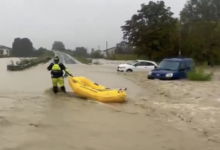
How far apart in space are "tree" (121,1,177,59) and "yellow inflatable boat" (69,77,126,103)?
31975mm

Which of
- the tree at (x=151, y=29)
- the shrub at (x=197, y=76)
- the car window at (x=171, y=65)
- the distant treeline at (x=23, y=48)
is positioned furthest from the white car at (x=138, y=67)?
the distant treeline at (x=23, y=48)

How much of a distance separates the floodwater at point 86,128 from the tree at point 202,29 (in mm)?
32711

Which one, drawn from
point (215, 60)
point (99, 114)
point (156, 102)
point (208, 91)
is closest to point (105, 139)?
point (99, 114)

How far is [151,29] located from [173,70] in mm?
25127

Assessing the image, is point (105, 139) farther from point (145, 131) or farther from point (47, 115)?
point (47, 115)

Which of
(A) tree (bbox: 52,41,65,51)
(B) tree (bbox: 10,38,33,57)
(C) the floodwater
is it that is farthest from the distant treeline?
(C) the floodwater

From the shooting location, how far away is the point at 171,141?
7.51 metres

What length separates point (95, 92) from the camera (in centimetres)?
1246

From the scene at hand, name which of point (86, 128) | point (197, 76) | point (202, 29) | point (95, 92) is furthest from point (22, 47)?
point (86, 128)

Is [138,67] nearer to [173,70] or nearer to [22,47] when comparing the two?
[173,70]

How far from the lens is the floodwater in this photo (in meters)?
7.09

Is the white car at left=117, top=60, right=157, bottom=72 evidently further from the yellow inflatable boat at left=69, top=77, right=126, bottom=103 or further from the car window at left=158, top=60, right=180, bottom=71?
the yellow inflatable boat at left=69, top=77, right=126, bottom=103

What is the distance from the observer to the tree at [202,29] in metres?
42.6

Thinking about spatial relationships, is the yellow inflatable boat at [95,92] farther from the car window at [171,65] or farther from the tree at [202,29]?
the tree at [202,29]
